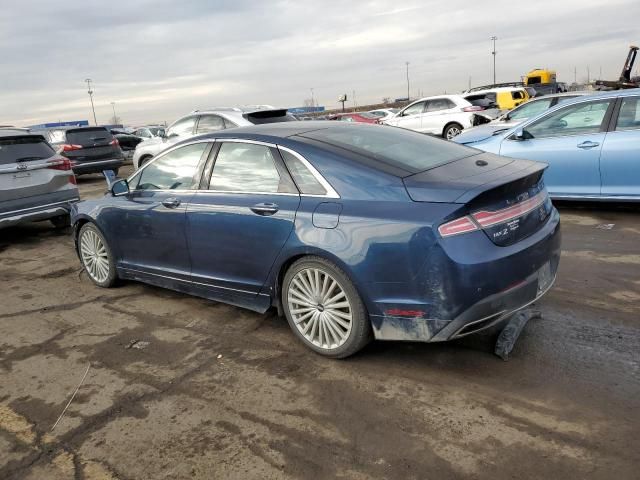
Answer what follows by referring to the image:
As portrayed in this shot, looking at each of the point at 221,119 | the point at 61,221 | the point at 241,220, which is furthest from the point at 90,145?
the point at 241,220

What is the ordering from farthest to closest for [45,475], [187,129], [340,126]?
[187,129], [340,126], [45,475]

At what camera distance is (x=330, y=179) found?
347cm

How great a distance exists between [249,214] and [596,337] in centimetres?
250

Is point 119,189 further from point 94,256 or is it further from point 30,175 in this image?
point 30,175

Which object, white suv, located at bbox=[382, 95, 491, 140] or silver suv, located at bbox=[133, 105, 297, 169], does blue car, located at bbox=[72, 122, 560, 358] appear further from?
white suv, located at bbox=[382, 95, 491, 140]

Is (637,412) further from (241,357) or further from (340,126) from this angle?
(340,126)

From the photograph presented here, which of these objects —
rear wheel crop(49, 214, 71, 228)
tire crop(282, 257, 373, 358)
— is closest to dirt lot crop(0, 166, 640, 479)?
tire crop(282, 257, 373, 358)

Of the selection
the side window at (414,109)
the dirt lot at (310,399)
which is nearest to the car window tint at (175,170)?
the dirt lot at (310,399)

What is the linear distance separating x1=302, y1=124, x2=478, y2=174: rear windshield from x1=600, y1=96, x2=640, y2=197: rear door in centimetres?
343

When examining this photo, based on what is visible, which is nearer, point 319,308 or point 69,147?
point 319,308

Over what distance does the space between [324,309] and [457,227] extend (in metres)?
1.05

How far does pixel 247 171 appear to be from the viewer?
4004 mm

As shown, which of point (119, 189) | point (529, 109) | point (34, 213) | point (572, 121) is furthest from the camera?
point (529, 109)

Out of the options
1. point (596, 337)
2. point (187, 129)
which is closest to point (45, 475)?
point (596, 337)
